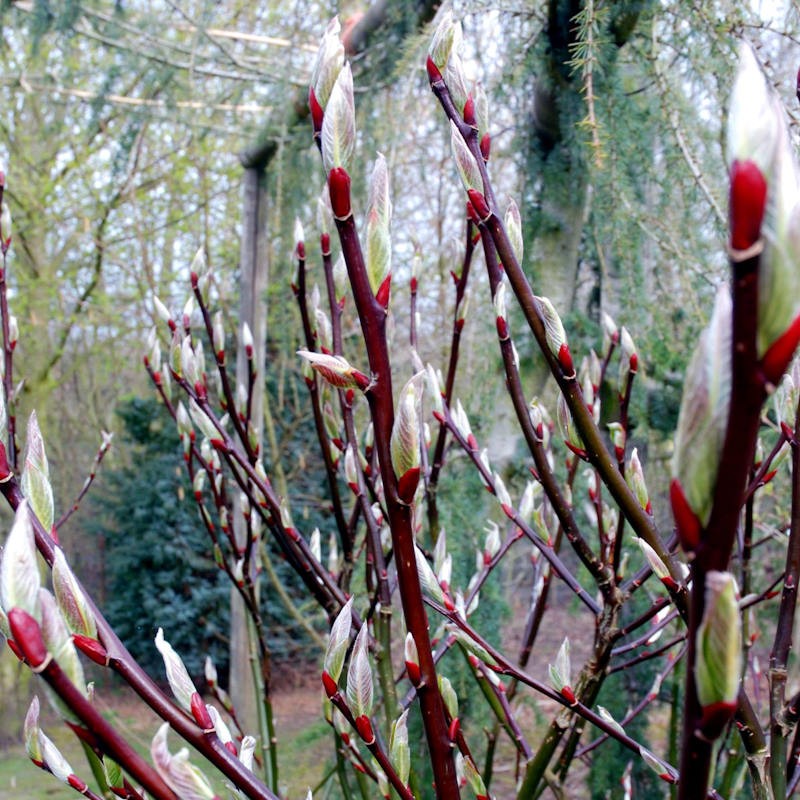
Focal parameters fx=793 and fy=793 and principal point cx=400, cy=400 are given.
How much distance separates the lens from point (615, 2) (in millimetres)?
1579

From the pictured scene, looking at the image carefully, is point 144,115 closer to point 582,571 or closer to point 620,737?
point 582,571

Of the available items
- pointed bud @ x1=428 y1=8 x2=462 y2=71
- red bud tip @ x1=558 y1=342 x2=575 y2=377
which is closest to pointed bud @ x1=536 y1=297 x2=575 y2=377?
red bud tip @ x1=558 y1=342 x2=575 y2=377

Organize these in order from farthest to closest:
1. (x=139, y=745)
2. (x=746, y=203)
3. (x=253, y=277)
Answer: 1. (x=139, y=745)
2. (x=253, y=277)
3. (x=746, y=203)

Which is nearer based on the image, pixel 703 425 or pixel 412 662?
pixel 703 425

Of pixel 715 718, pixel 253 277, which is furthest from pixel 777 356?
pixel 253 277

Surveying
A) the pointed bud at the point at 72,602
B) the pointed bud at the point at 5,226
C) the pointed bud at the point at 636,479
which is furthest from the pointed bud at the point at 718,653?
the pointed bud at the point at 5,226

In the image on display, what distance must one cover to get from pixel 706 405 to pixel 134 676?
356 millimetres

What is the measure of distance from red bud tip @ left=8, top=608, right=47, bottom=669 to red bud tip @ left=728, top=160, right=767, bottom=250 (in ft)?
1.00

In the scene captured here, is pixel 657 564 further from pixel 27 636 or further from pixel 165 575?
pixel 165 575

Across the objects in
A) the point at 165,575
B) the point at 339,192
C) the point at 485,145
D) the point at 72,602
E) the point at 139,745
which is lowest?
the point at 139,745

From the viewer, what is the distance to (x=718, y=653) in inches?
10.6

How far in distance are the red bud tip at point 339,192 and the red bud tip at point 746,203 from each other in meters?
0.23

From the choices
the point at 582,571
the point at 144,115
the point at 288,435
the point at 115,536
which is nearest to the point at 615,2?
the point at 582,571

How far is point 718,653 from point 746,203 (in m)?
0.15
